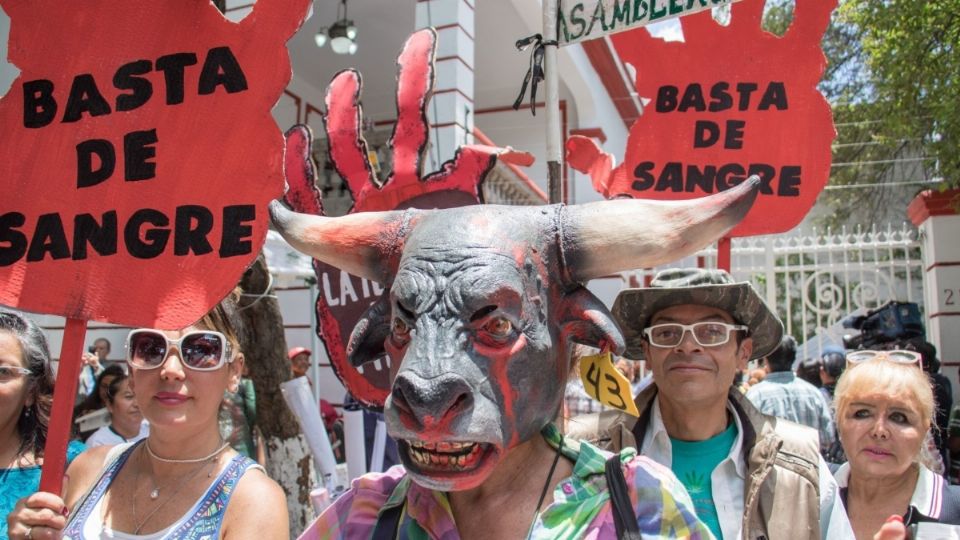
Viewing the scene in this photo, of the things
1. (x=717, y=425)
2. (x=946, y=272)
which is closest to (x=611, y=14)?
(x=717, y=425)

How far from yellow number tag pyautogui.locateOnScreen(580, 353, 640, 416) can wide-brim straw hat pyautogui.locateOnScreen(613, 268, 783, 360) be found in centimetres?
73

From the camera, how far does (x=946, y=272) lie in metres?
7.70

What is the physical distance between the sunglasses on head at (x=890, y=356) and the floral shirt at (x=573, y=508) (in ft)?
4.77

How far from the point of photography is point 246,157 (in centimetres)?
221

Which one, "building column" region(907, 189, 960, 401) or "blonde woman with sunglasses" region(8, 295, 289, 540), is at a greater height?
"building column" region(907, 189, 960, 401)

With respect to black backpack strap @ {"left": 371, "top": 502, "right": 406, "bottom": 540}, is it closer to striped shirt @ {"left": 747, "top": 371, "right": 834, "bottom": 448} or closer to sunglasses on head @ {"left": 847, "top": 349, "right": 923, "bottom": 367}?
sunglasses on head @ {"left": 847, "top": 349, "right": 923, "bottom": 367}

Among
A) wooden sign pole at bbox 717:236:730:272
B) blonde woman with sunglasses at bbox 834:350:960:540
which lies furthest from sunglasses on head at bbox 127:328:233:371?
blonde woman with sunglasses at bbox 834:350:960:540

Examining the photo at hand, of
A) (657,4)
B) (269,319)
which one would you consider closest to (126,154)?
(657,4)

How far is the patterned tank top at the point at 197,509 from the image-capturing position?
6.84 feet

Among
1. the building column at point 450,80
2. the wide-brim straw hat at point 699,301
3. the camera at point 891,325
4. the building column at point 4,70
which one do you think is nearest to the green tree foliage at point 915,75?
the camera at point 891,325

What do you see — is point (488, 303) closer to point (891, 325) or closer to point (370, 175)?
point (370, 175)

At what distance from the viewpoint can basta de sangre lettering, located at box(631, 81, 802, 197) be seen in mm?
3170

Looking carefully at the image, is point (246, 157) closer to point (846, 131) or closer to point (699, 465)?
point (699, 465)

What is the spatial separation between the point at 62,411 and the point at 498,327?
1.42 m
